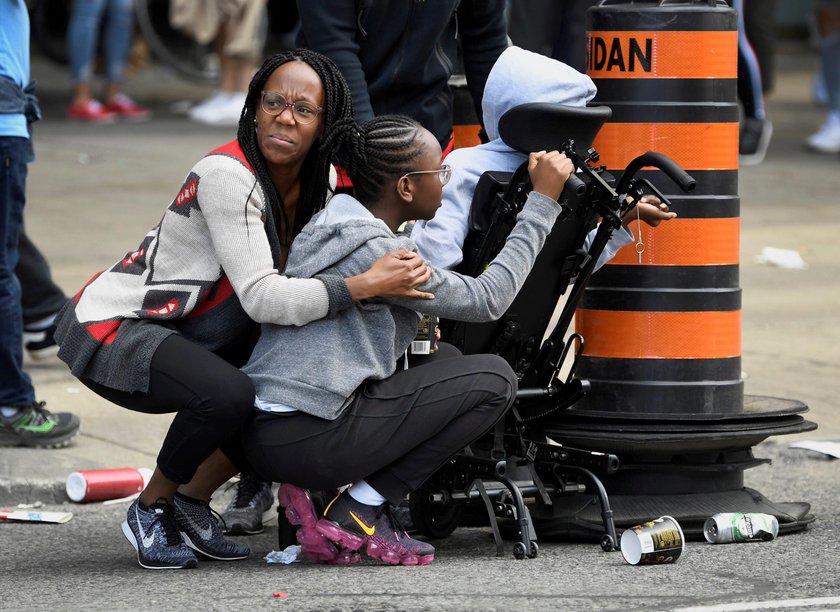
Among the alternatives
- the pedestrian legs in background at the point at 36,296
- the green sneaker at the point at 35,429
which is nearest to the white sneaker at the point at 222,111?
the pedestrian legs in background at the point at 36,296

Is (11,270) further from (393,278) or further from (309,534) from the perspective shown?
(393,278)

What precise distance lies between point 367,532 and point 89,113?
986cm

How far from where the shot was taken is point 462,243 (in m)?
4.74

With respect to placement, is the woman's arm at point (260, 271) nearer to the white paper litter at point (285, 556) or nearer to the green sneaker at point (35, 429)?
the white paper litter at point (285, 556)

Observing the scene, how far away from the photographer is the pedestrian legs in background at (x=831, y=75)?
13.5 meters

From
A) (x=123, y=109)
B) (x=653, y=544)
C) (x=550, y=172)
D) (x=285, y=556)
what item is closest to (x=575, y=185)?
(x=550, y=172)

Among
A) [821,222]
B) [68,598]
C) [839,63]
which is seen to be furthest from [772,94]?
[68,598]

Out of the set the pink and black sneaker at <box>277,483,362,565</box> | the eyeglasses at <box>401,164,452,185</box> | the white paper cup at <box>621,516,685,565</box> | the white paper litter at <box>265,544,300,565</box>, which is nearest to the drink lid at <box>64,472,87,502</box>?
the white paper litter at <box>265,544,300,565</box>

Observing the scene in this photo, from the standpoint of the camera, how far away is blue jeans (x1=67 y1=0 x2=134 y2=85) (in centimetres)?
1349

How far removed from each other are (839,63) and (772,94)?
3970mm

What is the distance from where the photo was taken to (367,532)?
15.0 feet

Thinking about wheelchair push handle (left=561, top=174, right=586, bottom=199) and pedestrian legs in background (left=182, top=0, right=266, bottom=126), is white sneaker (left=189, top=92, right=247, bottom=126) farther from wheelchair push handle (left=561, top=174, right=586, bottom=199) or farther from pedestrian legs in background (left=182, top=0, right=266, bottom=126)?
wheelchair push handle (left=561, top=174, right=586, bottom=199)

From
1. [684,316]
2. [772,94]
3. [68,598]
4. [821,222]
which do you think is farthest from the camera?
[772,94]

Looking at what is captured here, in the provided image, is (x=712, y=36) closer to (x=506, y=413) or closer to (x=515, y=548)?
(x=506, y=413)
